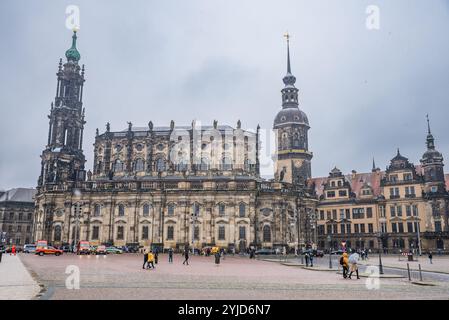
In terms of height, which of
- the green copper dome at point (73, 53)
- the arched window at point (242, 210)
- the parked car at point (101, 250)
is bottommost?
the parked car at point (101, 250)

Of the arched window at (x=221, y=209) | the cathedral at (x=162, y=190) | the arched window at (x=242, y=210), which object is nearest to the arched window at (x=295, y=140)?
the cathedral at (x=162, y=190)

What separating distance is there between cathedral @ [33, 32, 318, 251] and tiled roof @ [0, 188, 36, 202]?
86.9 feet

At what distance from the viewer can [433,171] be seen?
6900 centimetres

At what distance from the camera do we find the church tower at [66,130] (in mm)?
73938

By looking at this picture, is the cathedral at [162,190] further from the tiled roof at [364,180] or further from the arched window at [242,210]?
the tiled roof at [364,180]

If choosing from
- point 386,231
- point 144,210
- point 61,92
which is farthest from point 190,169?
point 386,231

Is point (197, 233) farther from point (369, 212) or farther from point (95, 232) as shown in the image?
point (369, 212)

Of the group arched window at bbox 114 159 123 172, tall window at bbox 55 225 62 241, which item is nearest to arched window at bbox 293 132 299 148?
arched window at bbox 114 159 123 172

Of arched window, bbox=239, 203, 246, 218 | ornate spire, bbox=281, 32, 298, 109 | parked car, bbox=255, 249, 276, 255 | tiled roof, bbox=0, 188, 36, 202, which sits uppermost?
ornate spire, bbox=281, 32, 298, 109

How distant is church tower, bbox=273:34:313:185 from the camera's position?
81.8 metres

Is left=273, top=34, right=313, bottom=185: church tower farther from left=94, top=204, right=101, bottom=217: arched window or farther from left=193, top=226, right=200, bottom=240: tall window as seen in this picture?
left=94, top=204, right=101, bottom=217: arched window

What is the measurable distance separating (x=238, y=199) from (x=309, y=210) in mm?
13921

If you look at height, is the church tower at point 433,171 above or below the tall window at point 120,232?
above

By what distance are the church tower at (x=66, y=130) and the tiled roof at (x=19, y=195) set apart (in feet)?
83.0
